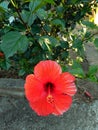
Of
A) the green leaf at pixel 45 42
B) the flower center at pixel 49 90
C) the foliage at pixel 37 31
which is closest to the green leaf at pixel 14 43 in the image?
the foliage at pixel 37 31

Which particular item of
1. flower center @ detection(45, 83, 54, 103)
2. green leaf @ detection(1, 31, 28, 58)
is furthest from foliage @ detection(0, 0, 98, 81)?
flower center @ detection(45, 83, 54, 103)

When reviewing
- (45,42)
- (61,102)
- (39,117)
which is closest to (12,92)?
(39,117)

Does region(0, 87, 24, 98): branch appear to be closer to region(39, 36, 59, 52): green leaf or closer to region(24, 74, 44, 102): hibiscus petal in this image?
region(39, 36, 59, 52): green leaf

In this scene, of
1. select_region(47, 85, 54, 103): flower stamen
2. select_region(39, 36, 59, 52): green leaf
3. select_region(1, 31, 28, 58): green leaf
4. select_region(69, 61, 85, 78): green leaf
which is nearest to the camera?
select_region(47, 85, 54, 103): flower stamen

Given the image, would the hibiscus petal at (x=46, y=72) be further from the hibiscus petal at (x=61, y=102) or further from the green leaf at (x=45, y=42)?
the green leaf at (x=45, y=42)

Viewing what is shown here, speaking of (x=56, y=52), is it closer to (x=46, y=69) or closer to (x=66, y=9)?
(x=66, y=9)

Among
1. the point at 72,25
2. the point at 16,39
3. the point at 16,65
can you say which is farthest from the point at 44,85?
the point at 72,25

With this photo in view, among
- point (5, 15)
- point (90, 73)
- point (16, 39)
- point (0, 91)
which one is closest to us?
point (16, 39)
